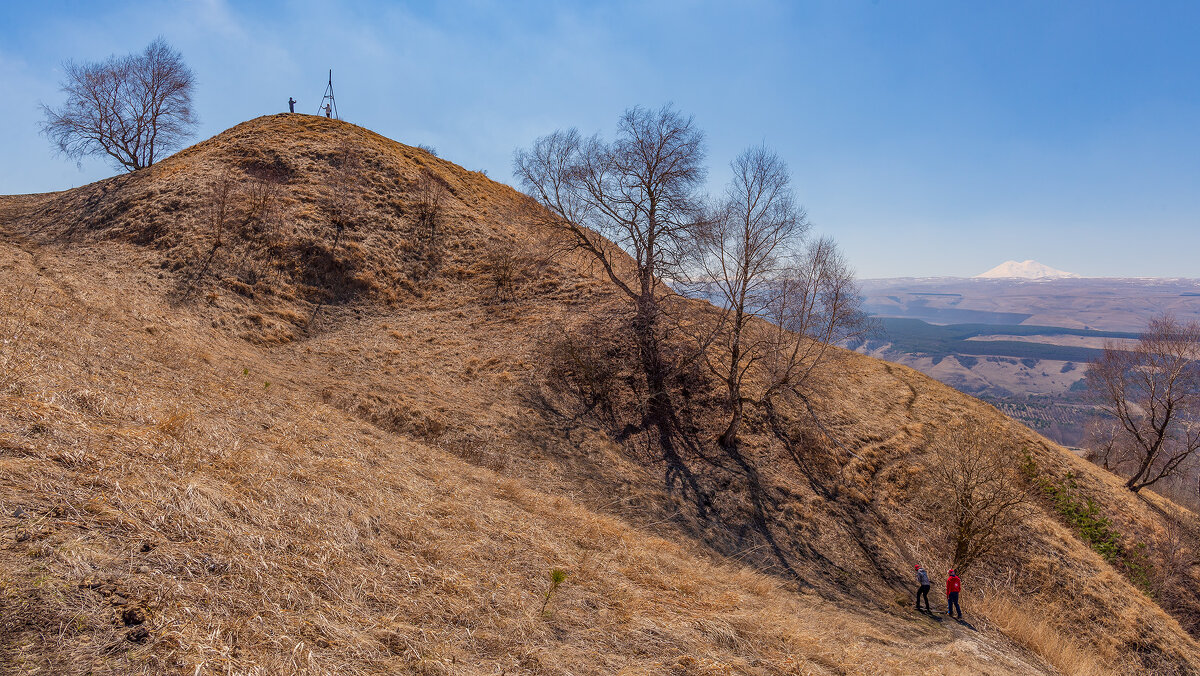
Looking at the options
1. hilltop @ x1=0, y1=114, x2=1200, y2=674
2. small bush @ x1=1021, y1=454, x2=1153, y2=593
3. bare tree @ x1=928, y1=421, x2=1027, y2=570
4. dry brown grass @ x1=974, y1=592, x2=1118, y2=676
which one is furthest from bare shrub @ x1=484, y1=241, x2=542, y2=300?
small bush @ x1=1021, y1=454, x2=1153, y2=593

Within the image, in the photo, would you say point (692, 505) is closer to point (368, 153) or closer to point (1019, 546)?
point (1019, 546)

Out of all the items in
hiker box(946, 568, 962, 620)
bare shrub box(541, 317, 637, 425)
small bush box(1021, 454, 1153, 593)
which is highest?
bare shrub box(541, 317, 637, 425)

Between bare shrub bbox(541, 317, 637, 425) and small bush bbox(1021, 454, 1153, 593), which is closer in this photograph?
bare shrub bbox(541, 317, 637, 425)

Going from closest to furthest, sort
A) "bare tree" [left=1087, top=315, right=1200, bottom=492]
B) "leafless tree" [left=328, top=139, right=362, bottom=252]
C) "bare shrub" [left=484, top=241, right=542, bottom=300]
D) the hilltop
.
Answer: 1. the hilltop
2. "bare shrub" [left=484, top=241, right=542, bottom=300]
3. "bare tree" [left=1087, top=315, right=1200, bottom=492]
4. "leafless tree" [left=328, top=139, right=362, bottom=252]

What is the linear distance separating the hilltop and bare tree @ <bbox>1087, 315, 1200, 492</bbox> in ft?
9.02

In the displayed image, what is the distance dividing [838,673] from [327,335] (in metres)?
17.6

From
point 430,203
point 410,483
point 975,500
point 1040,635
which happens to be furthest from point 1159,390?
point 430,203

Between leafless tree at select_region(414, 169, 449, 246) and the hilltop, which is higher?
leafless tree at select_region(414, 169, 449, 246)

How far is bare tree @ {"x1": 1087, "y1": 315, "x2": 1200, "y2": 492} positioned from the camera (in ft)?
75.3

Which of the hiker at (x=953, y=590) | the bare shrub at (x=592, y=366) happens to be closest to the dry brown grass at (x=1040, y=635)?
the hiker at (x=953, y=590)

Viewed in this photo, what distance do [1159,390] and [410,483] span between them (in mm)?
34265

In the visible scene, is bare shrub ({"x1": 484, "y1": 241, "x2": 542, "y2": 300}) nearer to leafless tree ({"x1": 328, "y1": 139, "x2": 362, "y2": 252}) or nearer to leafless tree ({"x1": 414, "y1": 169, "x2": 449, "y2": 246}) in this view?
leafless tree ({"x1": 414, "y1": 169, "x2": 449, "y2": 246})

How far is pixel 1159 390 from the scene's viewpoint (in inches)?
928

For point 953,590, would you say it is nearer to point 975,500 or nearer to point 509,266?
point 975,500
